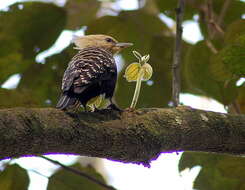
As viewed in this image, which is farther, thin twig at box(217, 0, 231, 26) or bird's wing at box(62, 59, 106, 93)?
thin twig at box(217, 0, 231, 26)

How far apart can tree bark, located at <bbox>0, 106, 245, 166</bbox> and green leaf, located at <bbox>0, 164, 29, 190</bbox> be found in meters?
1.08

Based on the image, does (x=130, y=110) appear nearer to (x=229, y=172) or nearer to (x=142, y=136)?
(x=142, y=136)

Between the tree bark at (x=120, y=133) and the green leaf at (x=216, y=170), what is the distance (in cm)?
25

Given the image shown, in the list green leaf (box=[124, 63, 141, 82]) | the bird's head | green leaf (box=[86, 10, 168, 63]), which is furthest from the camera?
the bird's head

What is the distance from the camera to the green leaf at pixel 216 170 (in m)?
3.49

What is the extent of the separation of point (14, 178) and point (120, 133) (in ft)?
3.94

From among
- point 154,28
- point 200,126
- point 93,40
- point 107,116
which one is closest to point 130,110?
point 107,116

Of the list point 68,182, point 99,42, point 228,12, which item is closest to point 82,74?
point 68,182

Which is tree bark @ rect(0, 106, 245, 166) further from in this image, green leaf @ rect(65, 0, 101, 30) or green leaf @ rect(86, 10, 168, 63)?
green leaf @ rect(65, 0, 101, 30)

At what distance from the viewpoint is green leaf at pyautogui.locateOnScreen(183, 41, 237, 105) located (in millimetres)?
3891

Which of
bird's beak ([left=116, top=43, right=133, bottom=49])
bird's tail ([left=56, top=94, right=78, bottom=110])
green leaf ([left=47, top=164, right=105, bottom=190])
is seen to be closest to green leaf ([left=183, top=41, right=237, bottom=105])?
bird's beak ([left=116, top=43, right=133, bottom=49])

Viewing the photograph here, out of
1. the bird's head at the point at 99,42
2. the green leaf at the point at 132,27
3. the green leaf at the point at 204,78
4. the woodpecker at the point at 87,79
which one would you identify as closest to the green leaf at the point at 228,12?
the green leaf at the point at 132,27

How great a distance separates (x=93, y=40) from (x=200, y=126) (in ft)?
8.86

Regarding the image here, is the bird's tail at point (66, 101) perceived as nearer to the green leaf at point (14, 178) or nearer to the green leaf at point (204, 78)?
the green leaf at point (14, 178)
